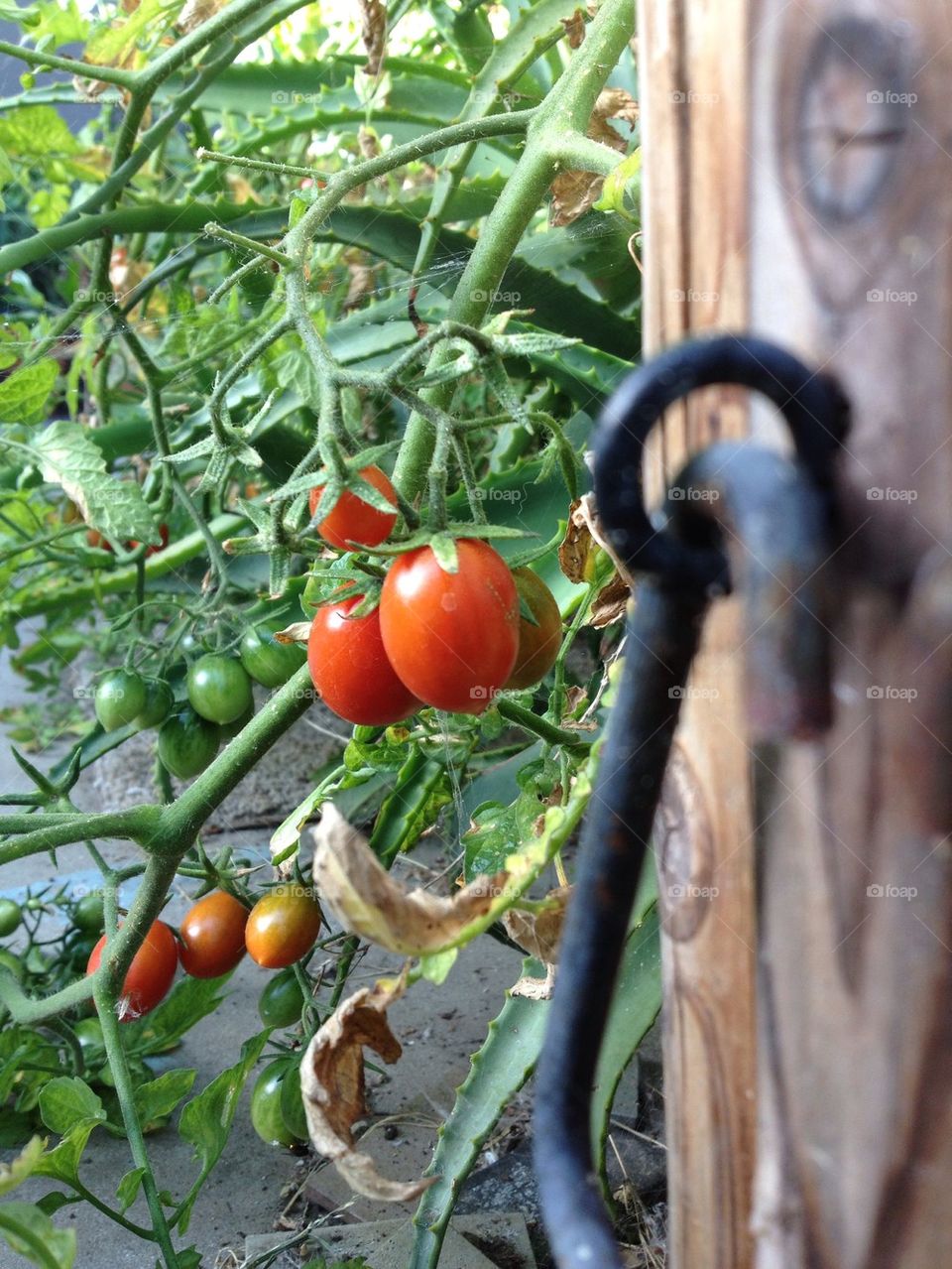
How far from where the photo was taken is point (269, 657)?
Answer: 109cm

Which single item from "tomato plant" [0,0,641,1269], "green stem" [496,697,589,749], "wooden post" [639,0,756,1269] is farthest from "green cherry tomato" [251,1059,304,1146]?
"wooden post" [639,0,756,1269]

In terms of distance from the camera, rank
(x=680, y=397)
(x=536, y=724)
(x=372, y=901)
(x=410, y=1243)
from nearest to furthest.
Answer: (x=680, y=397) < (x=372, y=901) < (x=536, y=724) < (x=410, y=1243)

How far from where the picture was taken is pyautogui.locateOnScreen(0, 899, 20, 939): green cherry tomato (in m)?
1.15

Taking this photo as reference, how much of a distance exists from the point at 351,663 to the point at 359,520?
3.2 inches

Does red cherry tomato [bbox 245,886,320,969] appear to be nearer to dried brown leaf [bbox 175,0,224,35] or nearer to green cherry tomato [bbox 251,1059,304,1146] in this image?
green cherry tomato [bbox 251,1059,304,1146]

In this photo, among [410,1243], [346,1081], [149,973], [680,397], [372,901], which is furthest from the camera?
[149,973]

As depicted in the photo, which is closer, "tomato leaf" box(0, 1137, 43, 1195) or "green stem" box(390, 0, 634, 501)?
"tomato leaf" box(0, 1137, 43, 1195)

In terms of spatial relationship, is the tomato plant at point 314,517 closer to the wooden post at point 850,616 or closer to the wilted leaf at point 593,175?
the wilted leaf at point 593,175

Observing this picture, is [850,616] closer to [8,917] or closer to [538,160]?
[538,160]

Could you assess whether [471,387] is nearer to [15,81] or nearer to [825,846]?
[15,81]

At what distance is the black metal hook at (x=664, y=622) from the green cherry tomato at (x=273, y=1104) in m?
0.71

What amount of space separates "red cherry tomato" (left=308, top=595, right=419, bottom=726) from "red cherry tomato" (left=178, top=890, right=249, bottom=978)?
449mm

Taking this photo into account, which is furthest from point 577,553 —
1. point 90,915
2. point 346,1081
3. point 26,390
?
point 90,915

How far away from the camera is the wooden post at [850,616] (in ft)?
0.95
